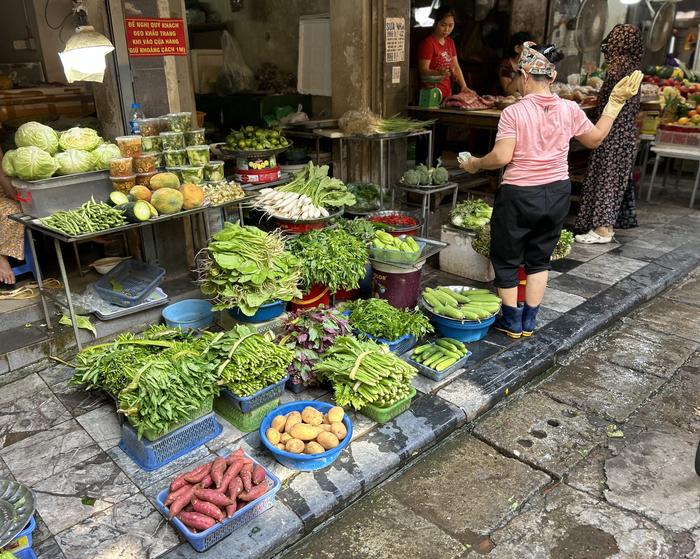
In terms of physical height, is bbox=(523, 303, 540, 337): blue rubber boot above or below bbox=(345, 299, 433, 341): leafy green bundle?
below

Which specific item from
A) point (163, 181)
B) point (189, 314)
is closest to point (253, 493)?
point (189, 314)

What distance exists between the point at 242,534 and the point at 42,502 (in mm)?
1256

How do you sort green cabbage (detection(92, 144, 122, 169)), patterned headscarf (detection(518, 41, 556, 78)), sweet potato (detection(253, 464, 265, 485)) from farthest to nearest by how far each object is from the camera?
green cabbage (detection(92, 144, 122, 169))
patterned headscarf (detection(518, 41, 556, 78))
sweet potato (detection(253, 464, 265, 485))

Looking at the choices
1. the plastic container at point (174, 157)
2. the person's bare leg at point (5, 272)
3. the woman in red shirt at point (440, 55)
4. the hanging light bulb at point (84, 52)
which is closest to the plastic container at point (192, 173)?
the plastic container at point (174, 157)

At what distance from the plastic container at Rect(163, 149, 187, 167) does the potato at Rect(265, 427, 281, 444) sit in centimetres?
285

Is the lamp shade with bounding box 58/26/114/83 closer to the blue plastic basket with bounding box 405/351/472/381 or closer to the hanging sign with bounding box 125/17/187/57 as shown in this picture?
the hanging sign with bounding box 125/17/187/57

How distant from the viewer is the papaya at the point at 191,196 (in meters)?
4.91

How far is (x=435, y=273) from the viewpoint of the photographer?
6676 millimetres

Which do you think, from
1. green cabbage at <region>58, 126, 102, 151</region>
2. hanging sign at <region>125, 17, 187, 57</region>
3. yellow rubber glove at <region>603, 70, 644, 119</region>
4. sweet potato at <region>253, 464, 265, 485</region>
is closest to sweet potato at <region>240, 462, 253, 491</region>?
sweet potato at <region>253, 464, 265, 485</region>

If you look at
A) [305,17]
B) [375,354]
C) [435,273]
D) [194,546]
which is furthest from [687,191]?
[194,546]

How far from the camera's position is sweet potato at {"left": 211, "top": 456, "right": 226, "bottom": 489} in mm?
3180

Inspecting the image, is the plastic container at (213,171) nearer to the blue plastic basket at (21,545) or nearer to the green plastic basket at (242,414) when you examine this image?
the green plastic basket at (242,414)

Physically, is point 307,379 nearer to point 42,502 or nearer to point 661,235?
point 42,502

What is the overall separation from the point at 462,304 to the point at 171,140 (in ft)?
10.1
